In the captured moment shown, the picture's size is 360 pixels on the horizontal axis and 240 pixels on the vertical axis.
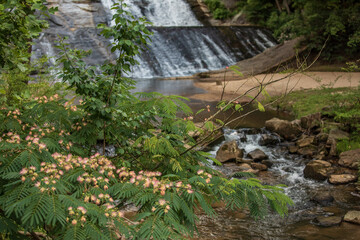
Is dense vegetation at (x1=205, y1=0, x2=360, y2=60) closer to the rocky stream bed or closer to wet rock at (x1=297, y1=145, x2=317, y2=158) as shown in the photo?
the rocky stream bed

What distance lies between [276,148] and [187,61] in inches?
608

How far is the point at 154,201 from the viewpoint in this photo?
2039 millimetres

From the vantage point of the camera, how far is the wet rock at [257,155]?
889cm

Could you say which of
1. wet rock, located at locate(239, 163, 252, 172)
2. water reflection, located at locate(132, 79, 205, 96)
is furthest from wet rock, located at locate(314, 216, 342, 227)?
water reflection, located at locate(132, 79, 205, 96)

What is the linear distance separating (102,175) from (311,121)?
915 cm

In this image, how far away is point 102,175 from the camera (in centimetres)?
240

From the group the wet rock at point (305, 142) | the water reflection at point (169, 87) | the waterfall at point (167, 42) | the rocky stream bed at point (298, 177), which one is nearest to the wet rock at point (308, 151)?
the rocky stream bed at point (298, 177)

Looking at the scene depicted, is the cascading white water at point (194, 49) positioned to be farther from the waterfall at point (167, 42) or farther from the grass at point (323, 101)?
the grass at point (323, 101)

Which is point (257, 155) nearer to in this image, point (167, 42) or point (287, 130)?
point (287, 130)

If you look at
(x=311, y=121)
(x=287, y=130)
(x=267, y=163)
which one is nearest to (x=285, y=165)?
(x=267, y=163)

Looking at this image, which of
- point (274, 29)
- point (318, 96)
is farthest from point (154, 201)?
point (274, 29)

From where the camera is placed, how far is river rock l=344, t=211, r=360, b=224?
18.1ft

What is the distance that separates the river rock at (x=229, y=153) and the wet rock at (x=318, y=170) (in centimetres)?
171

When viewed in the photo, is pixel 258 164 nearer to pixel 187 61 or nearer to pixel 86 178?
pixel 86 178
